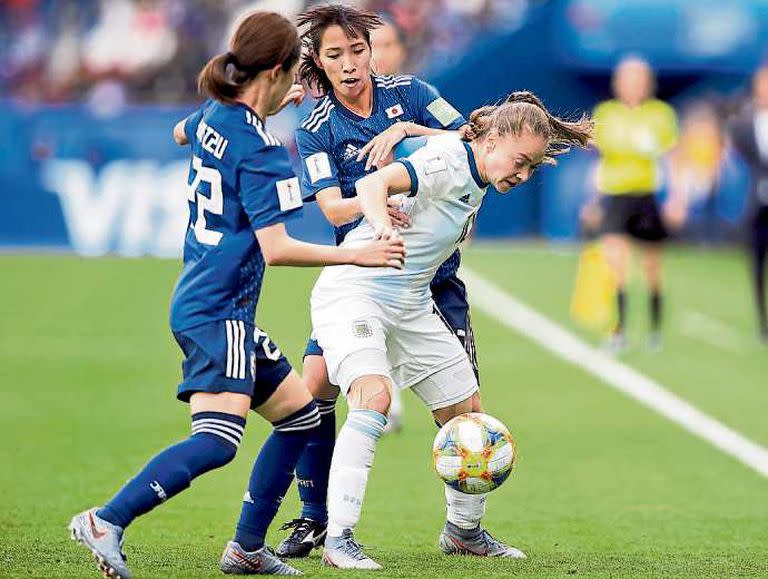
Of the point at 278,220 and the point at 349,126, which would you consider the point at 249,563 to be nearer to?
the point at 278,220

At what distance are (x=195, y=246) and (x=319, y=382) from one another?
125 cm

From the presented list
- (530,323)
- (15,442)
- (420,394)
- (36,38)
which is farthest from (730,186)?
(420,394)

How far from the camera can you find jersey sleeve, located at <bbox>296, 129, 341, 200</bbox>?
21.9 feet

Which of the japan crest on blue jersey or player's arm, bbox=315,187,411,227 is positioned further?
the japan crest on blue jersey

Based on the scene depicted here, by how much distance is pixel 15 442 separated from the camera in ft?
32.0

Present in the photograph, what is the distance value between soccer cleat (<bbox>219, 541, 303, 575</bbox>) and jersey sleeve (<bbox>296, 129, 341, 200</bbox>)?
58.8 inches

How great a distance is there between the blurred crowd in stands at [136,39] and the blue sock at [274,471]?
21630 millimetres

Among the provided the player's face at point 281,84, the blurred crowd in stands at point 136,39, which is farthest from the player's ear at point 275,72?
the blurred crowd in stands at point 136,39

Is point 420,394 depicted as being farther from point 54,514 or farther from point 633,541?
point 54,514

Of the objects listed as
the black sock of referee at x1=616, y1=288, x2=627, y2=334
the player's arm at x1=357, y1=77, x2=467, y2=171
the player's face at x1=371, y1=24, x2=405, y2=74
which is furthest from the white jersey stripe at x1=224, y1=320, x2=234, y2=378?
the black sock of referee at x1=616, y1=288, x2=627, y2=334

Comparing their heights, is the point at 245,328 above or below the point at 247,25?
below

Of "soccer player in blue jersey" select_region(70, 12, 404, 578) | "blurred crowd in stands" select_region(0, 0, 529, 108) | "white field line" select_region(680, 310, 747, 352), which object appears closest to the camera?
"soccer player in blue jersey" select_region(70, 12, 404, 578)

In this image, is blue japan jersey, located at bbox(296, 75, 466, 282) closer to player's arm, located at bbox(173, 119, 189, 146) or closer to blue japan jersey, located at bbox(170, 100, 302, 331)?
player's arm, located at bbox(173, 119, 189, 146)

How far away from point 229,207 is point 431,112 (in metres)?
1.55
